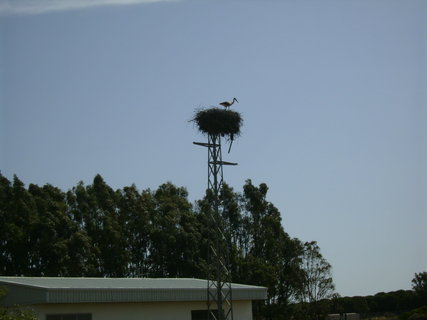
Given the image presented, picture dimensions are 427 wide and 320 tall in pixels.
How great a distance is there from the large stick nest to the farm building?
728 centimetres

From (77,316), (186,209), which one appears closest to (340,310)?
(186,209)

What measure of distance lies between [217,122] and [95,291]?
354 inches

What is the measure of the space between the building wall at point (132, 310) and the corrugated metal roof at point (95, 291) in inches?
16.2

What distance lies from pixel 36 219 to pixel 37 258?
263cm

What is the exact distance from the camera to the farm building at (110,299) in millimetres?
27516

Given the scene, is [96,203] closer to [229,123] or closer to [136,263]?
[136,263]

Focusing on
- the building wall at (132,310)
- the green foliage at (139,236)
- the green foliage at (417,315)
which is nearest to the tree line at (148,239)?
the green foliage at (139,236)

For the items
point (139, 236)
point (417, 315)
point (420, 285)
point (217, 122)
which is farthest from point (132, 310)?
point (420, 285)

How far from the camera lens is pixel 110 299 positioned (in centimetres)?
2902

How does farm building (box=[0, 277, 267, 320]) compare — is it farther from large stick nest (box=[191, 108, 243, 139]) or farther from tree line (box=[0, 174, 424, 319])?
tree line (box=[0, 174, 424, 319])

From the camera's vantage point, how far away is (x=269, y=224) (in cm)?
5891

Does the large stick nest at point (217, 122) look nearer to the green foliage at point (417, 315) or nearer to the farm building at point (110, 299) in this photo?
the farm building at point (110, 299)

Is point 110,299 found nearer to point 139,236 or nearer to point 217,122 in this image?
point 217,122

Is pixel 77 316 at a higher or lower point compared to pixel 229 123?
lower
